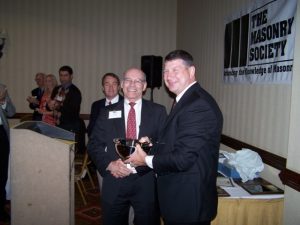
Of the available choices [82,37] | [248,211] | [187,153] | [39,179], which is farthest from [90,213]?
[82,37]

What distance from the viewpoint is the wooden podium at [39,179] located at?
100 inches

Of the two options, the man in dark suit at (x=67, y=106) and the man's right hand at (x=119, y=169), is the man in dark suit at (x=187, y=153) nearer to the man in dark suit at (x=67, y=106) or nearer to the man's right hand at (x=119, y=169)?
the man's right hand at (x=119, y=169)

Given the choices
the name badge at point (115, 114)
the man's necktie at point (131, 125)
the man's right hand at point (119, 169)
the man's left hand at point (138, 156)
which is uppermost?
the name badge at point (115, 114)

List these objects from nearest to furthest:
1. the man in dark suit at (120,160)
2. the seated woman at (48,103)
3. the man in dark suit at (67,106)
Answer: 1. the man in dark suit at (120,160)
2. the man in dark suit at (67,106)
3. the seated woman at (48,103)

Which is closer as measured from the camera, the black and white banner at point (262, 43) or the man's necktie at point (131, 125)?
the man's necktie at point (131, 125)

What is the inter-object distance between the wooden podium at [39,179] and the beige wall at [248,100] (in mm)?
1765

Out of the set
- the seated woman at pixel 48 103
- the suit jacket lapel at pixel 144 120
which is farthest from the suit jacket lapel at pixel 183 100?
the seated woman at pixel 48 103

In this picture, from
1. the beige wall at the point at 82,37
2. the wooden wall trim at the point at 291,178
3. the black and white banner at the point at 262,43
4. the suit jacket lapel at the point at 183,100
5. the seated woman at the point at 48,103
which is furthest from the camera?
the beige wall at the point at 82,37

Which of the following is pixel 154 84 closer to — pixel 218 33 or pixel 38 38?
pixel 218 33

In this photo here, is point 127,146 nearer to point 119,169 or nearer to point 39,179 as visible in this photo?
point 119,169

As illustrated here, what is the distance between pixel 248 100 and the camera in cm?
315

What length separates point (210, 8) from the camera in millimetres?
4305

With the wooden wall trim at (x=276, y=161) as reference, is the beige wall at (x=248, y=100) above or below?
above

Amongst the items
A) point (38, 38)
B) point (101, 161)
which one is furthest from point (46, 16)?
point (101, 161)
